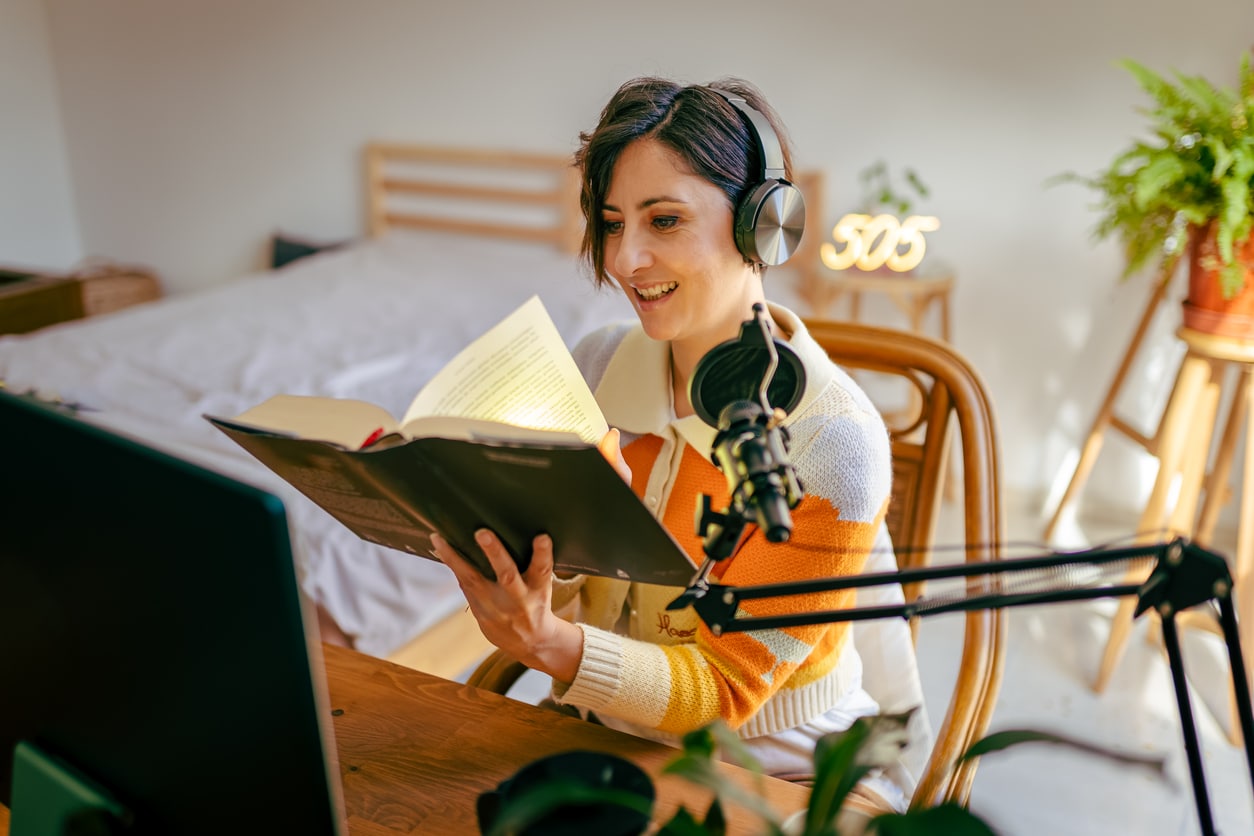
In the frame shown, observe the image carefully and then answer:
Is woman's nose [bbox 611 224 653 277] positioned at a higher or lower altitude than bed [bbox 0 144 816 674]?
higher

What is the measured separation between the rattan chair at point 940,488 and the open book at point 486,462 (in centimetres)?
37

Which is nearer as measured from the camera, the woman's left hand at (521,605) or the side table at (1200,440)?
the woman's left hand at (521,605)

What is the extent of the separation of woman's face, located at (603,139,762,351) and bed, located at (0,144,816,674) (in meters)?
0.27

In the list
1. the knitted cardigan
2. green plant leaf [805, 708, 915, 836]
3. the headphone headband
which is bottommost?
the knitted cardigan

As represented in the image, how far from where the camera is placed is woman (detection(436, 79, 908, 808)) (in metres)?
0.91

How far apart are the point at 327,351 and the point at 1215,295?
6.58 feet

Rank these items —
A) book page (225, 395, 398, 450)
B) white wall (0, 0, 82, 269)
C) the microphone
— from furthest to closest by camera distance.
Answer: white wall (0, 0, 82, 269) → book page (225, 395, 398, 450) → the microphone

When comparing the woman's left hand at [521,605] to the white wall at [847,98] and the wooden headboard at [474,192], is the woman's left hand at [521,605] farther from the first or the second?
the wooden headboard at [474,192]

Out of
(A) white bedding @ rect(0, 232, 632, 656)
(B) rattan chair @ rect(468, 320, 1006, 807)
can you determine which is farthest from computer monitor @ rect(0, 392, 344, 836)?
(A) white bedding @ rect(0, 232, 632, 656)

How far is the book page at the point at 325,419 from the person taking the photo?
715mm

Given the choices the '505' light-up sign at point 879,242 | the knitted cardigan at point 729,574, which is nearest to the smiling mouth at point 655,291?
the knitted cardigan at point 729,574

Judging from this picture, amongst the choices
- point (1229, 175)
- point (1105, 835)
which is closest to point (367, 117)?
point (1229, 175)

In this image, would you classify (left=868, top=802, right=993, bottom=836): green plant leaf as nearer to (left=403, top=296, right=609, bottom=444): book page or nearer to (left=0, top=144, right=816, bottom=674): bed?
(left=403, top=296, right=609, bottom=444): book page

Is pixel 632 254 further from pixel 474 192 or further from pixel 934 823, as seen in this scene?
pixel 474 192
